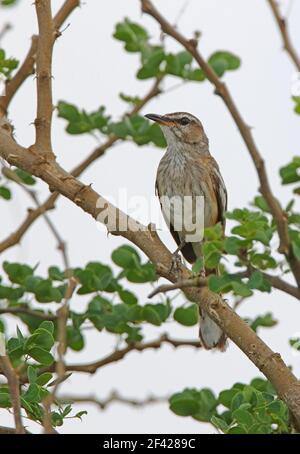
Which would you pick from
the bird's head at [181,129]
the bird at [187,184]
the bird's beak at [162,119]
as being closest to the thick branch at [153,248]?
the bird at [187,184]

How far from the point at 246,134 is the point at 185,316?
2794mm

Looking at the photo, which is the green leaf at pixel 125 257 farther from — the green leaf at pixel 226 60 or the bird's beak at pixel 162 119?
the bird's beak at pixel 162 119

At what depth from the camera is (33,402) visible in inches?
152

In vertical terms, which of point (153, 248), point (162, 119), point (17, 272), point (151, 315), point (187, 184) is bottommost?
point (153, 248)

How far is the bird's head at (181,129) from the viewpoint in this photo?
7445 mm

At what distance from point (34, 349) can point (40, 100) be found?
1067 millimetres

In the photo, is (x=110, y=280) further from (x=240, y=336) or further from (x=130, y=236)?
(x=240, y=336)

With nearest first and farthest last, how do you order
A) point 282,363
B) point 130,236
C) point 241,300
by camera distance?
point 282,363 < point 130,236 < point 241,300

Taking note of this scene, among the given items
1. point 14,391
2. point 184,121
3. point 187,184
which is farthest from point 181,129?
point 14,391

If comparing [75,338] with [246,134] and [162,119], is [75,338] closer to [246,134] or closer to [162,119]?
[162,119]

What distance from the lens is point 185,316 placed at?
17.5ft

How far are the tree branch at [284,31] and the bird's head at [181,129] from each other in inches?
182

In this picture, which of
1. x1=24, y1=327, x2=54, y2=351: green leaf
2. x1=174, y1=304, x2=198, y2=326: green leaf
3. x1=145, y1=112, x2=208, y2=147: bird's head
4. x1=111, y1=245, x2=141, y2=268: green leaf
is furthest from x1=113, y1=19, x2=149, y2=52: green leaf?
x1=145, y1=112, x2=208, y2=147: bird's head

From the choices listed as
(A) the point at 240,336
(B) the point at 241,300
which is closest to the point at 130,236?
(A) the point at 240,336
